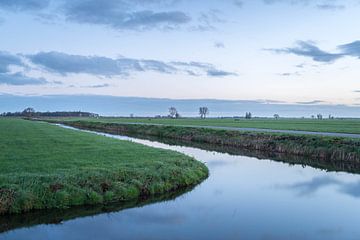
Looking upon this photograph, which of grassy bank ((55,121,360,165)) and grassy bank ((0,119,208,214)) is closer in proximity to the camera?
grassy bank ((0,119,208,214))

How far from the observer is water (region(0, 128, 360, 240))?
1224 cm

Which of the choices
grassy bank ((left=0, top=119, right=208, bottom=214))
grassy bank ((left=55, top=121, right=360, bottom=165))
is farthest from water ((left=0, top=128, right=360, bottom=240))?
Answer: grassy bank ((left=55, top=121, right=360, bottom=165))

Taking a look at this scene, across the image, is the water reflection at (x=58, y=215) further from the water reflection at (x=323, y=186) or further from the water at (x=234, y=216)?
the water reflection at (x=323, y=186)

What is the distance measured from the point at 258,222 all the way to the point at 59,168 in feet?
33.1

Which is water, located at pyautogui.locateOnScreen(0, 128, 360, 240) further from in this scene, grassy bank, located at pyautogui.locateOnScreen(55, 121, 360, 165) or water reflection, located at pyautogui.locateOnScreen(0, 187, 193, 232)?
grassy bank, located at pyautogui.locateOnScreen(55, 121, 360, 165)

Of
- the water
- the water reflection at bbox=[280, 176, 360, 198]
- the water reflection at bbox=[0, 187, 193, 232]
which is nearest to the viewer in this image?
the water

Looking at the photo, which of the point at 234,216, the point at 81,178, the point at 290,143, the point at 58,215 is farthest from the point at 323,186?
the point at 290,143

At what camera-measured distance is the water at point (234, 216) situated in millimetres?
12242

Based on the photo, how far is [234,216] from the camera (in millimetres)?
14352

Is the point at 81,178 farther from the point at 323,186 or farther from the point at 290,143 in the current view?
the point at 290,143

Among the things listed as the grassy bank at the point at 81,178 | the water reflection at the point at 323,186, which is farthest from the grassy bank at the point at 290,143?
the grassy bank at the point at 81,178

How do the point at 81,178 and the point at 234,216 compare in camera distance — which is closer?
the point at 234,216

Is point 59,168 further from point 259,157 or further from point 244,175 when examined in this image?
point 259,157

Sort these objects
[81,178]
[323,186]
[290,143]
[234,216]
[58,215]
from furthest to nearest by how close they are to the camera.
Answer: [290,143], [323,186], [81,178], [234,216], [58,215]
